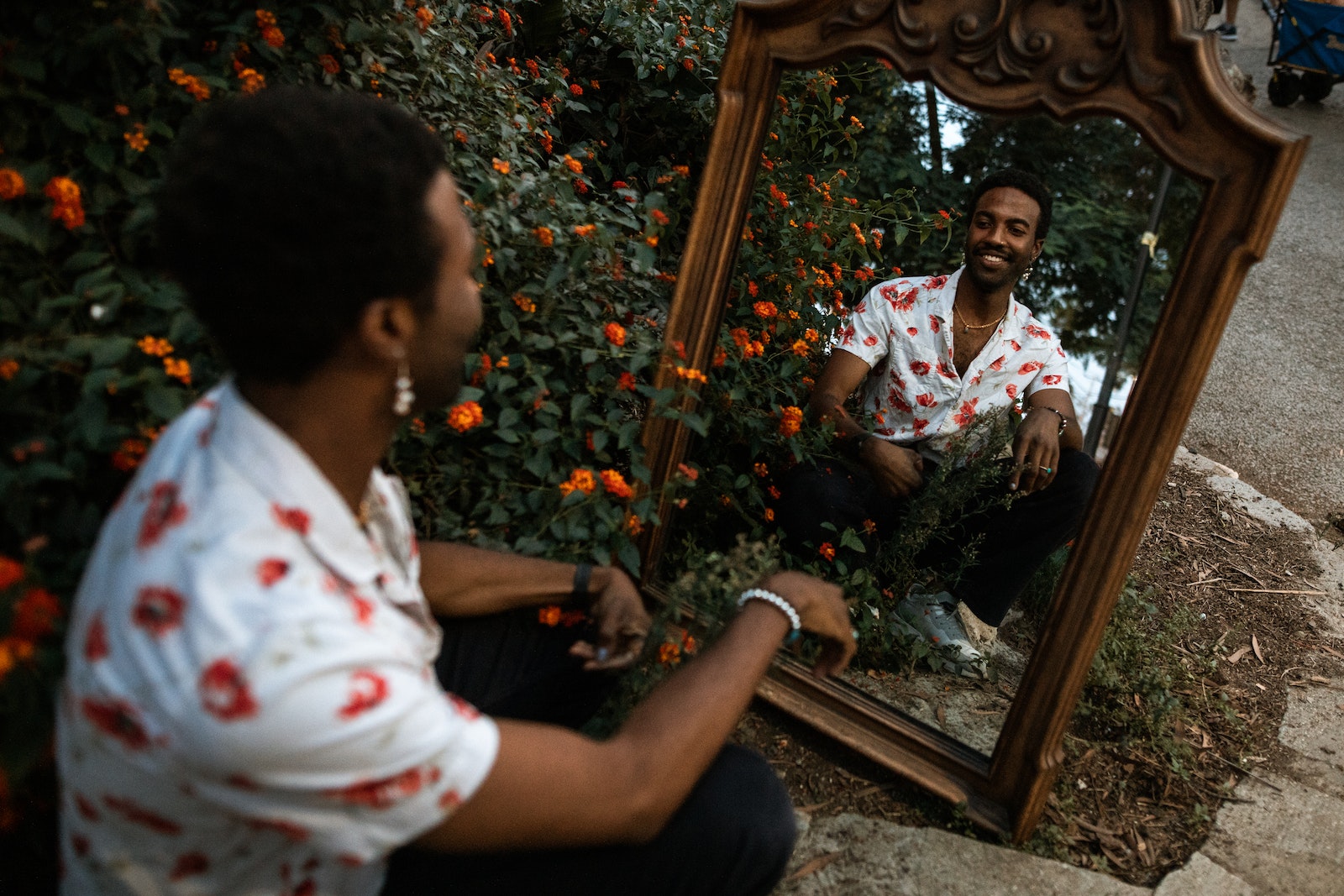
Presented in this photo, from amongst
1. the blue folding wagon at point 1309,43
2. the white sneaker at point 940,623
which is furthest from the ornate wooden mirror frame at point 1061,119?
the blue folding wagon at point 1309,43

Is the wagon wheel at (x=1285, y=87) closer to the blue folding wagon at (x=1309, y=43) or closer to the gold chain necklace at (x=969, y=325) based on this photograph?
the blue folding wagon at (x=1309, y=43)

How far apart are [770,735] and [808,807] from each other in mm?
193

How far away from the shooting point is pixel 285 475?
3.41ft

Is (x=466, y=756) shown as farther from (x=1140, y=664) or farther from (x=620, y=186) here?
(x=1140, y=664)

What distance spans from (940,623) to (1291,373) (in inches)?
107

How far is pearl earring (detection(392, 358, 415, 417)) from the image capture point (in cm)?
115

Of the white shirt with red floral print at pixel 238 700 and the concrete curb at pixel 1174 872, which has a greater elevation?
the white shirt with red floral print at pixel 238 700

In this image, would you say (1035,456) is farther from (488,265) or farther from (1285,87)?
(1285,87)

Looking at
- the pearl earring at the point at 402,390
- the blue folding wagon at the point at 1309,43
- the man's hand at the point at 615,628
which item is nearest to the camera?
the pearl earring at the point at 402,390

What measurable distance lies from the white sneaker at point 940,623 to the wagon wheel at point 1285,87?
Result: 18.0ft

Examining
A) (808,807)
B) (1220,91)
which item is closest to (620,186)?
(1220,91)

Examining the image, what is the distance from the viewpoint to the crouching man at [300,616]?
0.91 meters

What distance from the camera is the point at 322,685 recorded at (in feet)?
3.00

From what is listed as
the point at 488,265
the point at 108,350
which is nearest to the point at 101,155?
the point at 108,350
